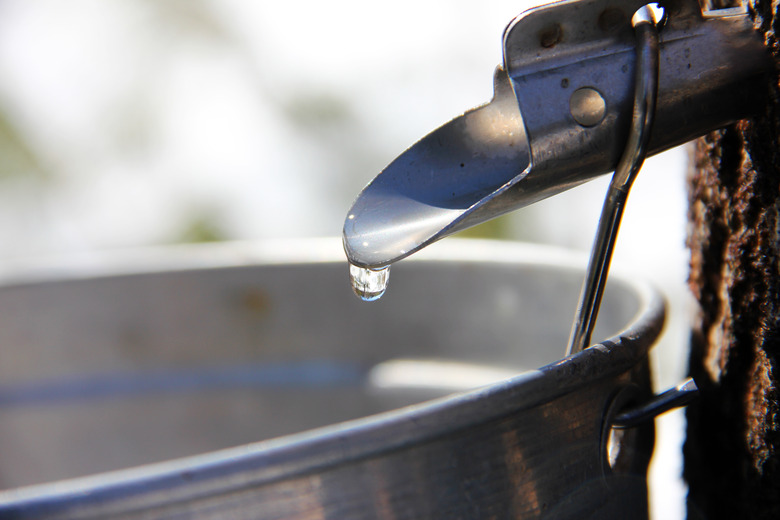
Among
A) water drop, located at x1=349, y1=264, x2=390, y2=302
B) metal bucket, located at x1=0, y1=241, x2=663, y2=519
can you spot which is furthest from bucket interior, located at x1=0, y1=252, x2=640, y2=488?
water drop, located at x1=349, y1=264, x2=390, y2=302

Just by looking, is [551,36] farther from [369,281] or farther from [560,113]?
[369,281]

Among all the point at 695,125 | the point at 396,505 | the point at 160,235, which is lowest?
the point at 160,235

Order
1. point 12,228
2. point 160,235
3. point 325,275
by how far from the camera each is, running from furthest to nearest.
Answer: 1. point 160,235
2. point 12,228
3. point 325,275

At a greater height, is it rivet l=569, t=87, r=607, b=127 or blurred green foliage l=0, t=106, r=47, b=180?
rivet l=569, t=87, r=607, b=127

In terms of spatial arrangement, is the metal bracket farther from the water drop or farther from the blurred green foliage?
the blurred green foliage

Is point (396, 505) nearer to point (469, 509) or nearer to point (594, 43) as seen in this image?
point (469, 509)

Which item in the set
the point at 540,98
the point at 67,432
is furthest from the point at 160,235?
the point at 540,98
